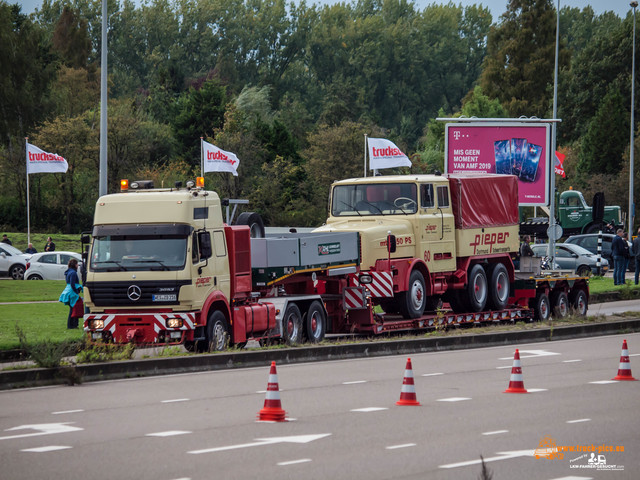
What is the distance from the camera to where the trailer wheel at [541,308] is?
29219 mm

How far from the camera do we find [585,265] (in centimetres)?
4594

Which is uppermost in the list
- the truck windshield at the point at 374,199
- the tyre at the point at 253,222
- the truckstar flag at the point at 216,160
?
the truckstar flag at the point at 216,160

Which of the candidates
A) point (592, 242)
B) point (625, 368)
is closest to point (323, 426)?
point (625, 368)

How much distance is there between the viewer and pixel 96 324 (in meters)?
19.9

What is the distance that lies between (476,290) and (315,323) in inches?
247

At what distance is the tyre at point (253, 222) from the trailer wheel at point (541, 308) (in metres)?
9.01

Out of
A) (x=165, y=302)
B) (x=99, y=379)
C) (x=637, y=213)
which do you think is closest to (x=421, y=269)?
(x=165, y=302)

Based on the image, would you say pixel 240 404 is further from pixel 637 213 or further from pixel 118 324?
pixel 637 213

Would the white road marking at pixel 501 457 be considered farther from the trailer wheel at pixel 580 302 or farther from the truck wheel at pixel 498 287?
the trailer wheel at pixel 580 302

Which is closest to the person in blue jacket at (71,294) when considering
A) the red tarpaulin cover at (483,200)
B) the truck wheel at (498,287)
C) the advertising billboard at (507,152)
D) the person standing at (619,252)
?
the red tarpaulin cover at (483,200)

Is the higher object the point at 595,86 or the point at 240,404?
the point at 595,86

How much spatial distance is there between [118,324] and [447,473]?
455 inches

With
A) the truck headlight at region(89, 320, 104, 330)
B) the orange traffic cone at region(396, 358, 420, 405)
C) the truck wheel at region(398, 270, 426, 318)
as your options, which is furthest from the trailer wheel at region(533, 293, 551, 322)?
the orange traffic cone at region(396, 358, 420, 405)

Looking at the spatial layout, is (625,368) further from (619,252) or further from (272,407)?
(619,252)
